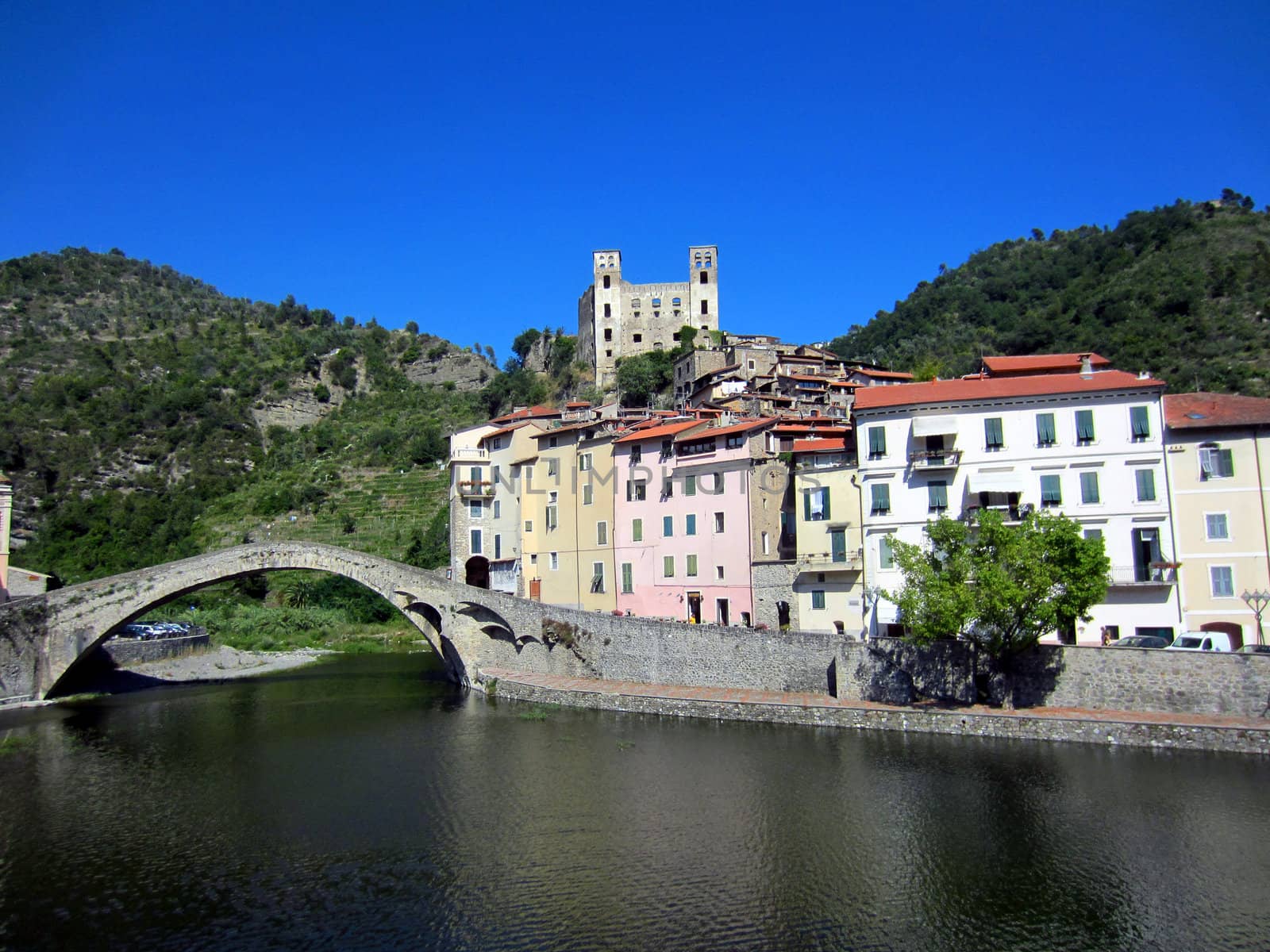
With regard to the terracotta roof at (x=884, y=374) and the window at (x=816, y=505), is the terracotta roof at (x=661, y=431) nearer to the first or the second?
the window at (x=816, y=505)

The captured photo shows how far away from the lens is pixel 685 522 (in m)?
37.8

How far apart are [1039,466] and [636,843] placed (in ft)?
62.2

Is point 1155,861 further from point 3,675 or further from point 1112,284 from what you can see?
point 1112,284

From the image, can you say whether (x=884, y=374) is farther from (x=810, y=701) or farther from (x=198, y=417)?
(x=198, y=417)

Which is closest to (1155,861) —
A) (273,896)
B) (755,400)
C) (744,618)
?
(273,896)

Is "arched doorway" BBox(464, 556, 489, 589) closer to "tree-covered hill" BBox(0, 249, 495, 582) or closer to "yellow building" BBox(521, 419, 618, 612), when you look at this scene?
"yellow building" BBox(521, 419, 618, 612)

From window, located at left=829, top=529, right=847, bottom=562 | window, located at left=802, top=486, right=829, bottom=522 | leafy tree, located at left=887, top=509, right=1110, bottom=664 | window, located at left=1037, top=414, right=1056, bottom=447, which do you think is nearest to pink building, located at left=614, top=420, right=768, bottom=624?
window, located at left=802, top=486, right=829, bottom=522

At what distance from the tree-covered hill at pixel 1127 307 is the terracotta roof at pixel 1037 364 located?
57.3ft

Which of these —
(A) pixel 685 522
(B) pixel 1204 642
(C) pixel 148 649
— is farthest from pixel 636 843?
(C) pixel 148 649

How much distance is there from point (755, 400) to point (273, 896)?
3447cm

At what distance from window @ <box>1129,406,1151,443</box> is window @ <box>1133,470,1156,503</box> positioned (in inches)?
41.8

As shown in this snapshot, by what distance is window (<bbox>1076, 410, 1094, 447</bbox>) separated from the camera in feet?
100

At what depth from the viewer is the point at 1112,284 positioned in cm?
7456

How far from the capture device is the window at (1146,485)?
29641 mm
